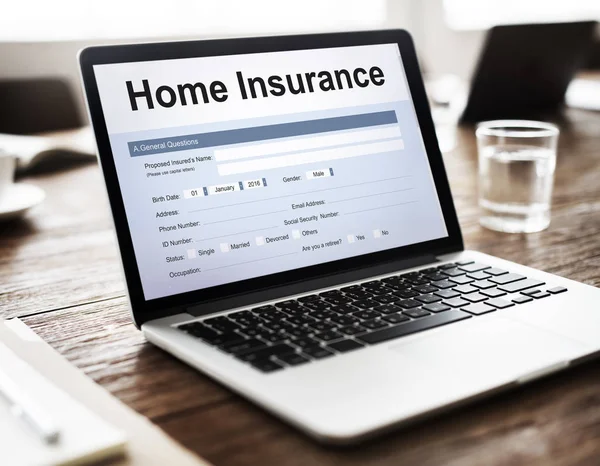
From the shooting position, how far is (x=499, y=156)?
3.20ft

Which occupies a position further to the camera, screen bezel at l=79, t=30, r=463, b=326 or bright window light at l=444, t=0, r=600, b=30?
bright window light at l=444, t=0, r=600, b=30

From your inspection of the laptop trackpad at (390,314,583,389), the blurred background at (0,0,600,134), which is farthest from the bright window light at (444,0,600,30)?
the laptop trackpad at (390,314,583,389)

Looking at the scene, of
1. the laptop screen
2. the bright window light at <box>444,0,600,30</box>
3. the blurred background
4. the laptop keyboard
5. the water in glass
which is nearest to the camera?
the laptop keyboard

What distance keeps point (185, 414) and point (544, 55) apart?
1.49 m

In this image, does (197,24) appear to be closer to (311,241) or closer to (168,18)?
(168,18)

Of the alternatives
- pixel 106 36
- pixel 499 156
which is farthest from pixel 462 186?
pixel 106 36

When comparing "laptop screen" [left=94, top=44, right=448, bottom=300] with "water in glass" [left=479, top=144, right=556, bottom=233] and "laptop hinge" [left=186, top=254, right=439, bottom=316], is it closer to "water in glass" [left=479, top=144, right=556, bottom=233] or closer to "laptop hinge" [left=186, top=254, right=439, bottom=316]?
"laptop hinge" [left=186, top=254, right=439, bottom=316]

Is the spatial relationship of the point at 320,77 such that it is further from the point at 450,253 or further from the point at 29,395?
the point at 29,395

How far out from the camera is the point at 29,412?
43cm

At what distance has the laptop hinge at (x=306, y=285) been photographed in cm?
61

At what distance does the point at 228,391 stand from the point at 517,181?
0.60 m

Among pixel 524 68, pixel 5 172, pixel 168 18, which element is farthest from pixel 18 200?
pixel 168 18

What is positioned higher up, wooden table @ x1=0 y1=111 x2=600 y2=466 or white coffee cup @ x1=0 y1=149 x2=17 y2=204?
white coffee cup @ x1=0 y1=149 x2=17 y2=204

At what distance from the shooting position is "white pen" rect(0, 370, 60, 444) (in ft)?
1.32
